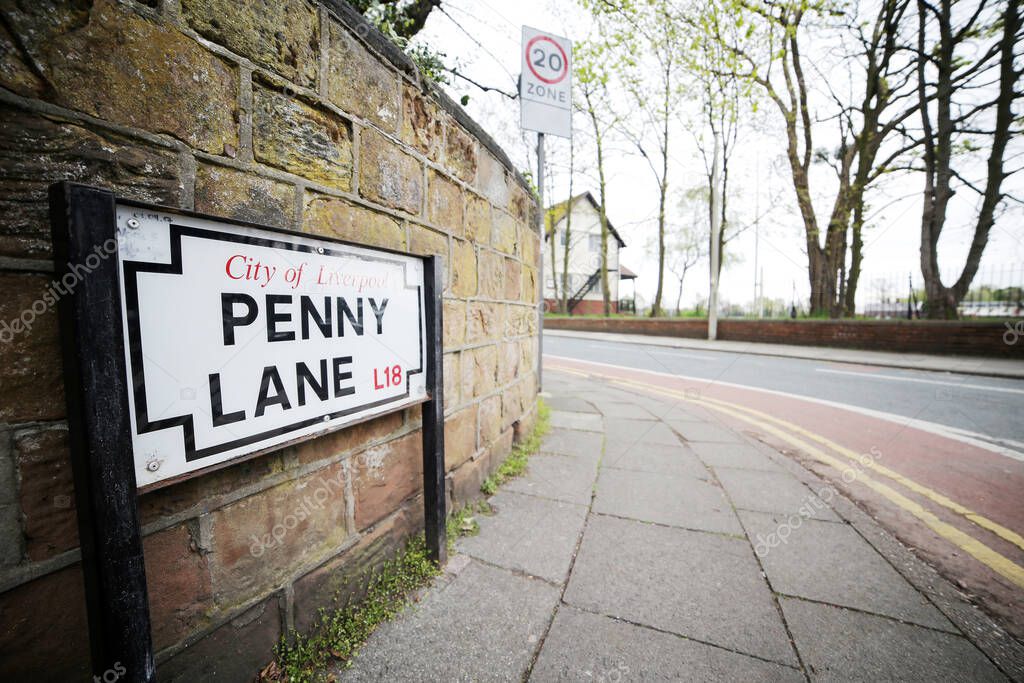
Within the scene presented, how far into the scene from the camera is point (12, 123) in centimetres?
76

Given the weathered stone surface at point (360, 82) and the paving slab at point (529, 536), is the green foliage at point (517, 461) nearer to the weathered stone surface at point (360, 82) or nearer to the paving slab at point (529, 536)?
the paving slab at point (529, 536)

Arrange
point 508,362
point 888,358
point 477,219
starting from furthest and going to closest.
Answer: point 888,358, point 508,362, point 477,219

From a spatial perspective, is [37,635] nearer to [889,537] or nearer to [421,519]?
[421,519]

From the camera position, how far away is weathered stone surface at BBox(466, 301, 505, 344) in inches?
93.3

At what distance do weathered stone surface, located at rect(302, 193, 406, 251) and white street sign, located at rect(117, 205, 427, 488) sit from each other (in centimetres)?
11

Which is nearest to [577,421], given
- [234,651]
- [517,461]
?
[517,461]

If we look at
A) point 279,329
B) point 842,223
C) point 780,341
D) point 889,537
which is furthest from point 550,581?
point 842,223

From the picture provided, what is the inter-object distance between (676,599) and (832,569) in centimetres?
90

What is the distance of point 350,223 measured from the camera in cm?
147

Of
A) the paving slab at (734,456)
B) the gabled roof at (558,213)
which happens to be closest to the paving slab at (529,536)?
the paving slab at (734,456)

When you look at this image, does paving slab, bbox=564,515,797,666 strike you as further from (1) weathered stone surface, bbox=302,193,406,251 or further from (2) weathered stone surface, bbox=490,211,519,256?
(2) weathered stone surface, bbox=490,211,519,256

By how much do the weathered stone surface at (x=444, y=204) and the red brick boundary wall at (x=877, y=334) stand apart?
1310 centimetres

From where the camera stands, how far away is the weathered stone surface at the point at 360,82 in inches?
54.3

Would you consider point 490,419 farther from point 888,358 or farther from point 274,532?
point 888,358
